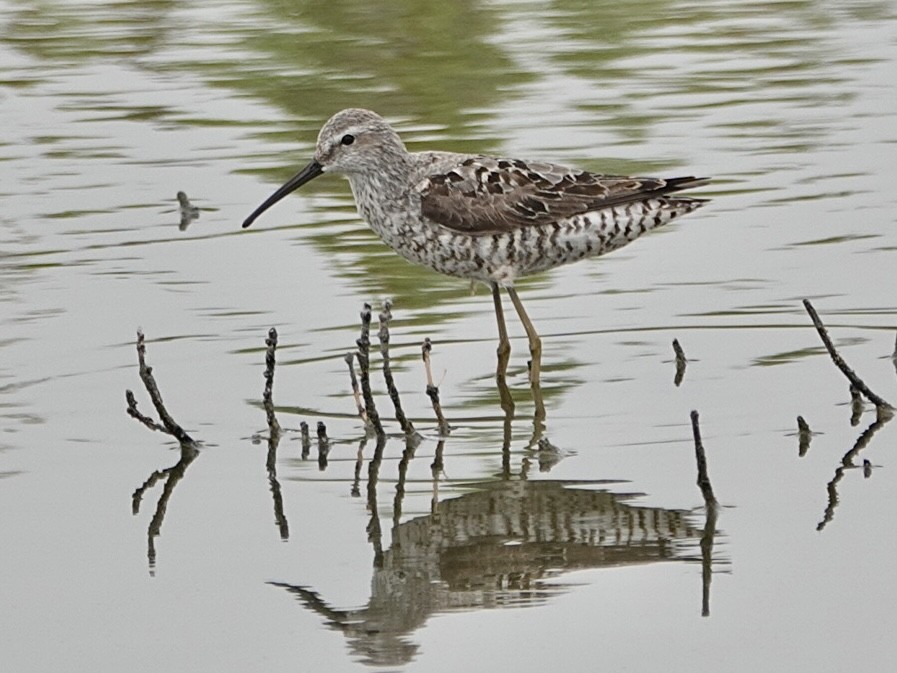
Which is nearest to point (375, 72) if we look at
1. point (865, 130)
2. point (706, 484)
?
point (865, 130)

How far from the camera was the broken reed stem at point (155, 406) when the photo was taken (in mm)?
8812

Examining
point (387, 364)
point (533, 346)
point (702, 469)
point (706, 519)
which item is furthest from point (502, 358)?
point (702, 469)

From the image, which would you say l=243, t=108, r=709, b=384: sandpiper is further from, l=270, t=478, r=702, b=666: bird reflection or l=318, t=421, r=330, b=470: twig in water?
l=270, t=478, r=702, b=666: bird reflection

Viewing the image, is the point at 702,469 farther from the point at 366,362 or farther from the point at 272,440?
the point at 272,440

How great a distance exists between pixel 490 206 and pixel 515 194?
180 mm

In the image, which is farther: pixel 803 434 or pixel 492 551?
pixel 803 434

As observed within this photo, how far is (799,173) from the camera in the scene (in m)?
14.4

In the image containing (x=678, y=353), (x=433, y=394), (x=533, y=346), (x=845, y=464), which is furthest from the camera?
A: (x=533, y=346)

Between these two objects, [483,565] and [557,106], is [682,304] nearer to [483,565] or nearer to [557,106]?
[483,565]

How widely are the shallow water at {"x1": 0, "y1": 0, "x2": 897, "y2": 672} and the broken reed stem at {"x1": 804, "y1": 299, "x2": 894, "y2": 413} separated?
0.53ft

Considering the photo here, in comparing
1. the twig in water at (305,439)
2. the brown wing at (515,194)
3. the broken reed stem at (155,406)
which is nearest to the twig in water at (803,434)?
the brown wing at (515,194)

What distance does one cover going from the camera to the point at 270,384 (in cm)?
896

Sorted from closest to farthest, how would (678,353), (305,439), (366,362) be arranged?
(366,362)
(305,439)
(678,353)

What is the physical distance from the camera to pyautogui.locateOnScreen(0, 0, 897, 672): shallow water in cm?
720
